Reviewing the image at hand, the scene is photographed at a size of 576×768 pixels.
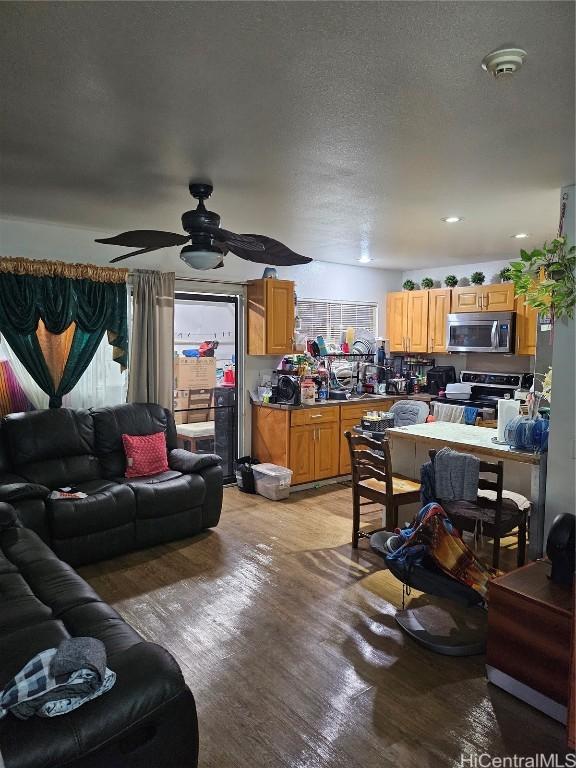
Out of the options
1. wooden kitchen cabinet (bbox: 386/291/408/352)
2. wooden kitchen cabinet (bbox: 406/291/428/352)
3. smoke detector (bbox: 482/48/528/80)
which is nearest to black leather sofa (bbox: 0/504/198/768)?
smoke detector (bbox: 482/48/528/80)

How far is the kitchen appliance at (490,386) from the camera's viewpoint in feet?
19.9

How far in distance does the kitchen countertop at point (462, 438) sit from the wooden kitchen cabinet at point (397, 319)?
2.88 meters

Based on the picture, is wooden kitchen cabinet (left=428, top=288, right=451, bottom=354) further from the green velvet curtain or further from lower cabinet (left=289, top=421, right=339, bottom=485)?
the green velvet curtain

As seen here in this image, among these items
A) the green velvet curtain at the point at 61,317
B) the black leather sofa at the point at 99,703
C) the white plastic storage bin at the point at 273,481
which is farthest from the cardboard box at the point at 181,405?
the black leather sofa at the point at 99,703

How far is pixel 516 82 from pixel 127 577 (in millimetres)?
3580

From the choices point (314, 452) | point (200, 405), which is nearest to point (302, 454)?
point (314, 452)

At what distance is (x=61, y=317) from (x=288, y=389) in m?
2.37

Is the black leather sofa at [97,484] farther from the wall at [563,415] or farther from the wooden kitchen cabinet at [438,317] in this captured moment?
the wooden kitchen cabinet at [438,317]

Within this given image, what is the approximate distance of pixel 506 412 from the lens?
12.1 ft

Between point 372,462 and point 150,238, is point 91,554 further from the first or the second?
point 150,238

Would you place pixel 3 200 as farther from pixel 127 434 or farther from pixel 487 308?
pixel 487 308

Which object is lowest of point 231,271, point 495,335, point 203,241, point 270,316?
point 495,335

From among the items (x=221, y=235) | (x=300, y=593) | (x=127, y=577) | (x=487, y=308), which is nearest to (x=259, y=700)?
(x=300, y=593)

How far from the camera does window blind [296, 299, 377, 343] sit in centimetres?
656
